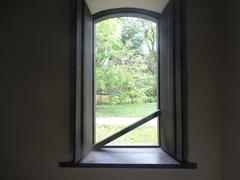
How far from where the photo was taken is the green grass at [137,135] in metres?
2.18

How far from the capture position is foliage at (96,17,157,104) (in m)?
2.24

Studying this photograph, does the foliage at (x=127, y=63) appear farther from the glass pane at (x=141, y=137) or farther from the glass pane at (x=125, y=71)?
the glass pane at (x=141, y=137)
